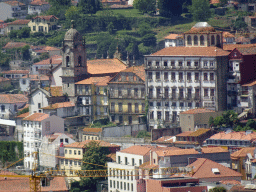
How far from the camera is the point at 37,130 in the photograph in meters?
171

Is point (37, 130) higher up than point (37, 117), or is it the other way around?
point (37, 117)

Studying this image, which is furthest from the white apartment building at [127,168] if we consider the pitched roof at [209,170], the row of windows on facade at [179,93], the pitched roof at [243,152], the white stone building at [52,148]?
the row of windows on facade at [179,93]

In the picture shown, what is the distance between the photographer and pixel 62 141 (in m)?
166

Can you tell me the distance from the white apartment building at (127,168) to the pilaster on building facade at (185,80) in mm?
12902

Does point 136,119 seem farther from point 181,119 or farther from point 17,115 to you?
point 17,115

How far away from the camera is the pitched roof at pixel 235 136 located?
150875 mm

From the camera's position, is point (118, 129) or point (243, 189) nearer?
point (243, 189)

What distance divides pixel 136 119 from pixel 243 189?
1932 inches

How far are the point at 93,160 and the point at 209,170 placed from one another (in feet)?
69.2

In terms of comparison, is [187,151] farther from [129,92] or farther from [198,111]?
[129,92]

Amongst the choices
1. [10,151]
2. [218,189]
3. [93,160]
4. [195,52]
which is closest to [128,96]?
[195,52]

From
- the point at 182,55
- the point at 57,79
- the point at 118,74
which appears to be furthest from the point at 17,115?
the point at 182,55

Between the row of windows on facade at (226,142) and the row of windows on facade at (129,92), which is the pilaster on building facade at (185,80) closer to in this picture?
the row of windows on facade at (129,92)

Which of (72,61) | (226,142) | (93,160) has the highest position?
(72,61)
